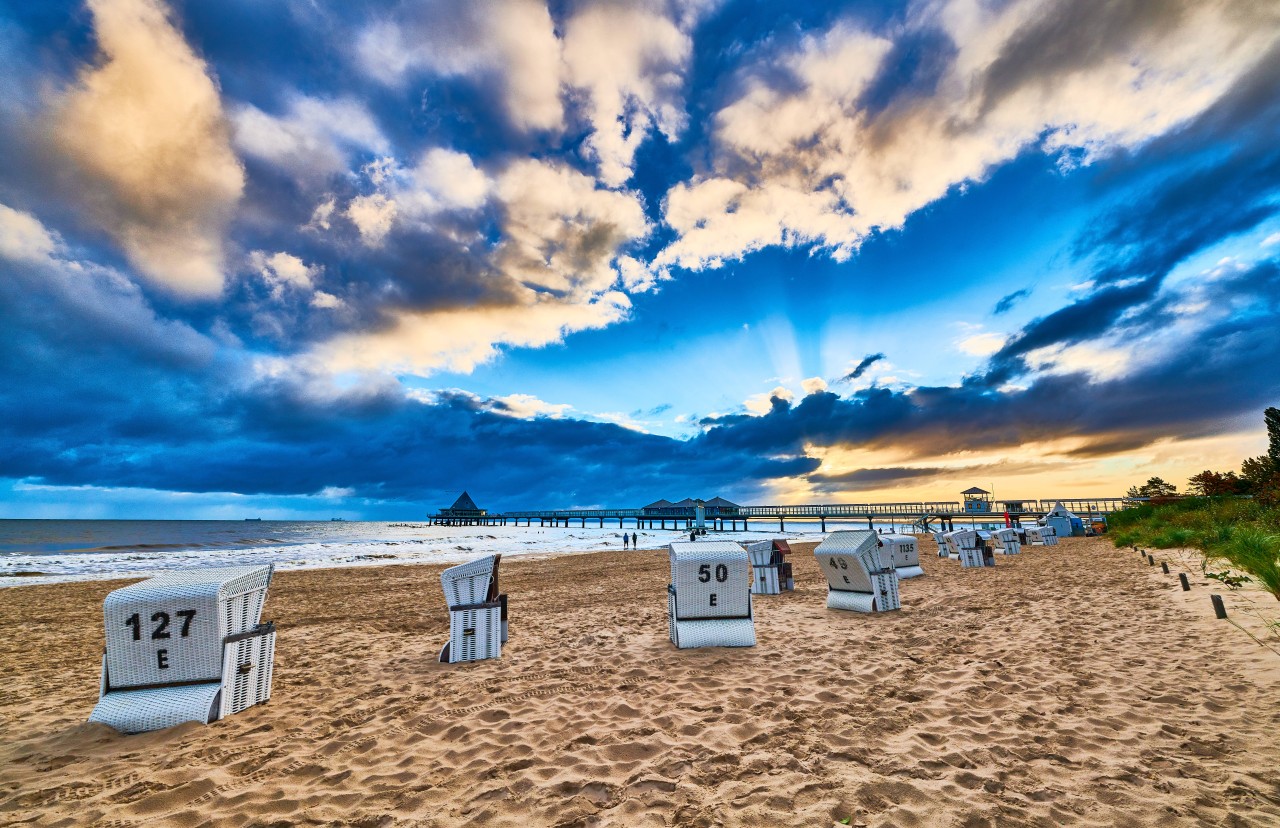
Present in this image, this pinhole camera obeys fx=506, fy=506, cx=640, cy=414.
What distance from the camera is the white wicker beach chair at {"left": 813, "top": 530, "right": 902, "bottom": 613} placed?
9227 millimetres

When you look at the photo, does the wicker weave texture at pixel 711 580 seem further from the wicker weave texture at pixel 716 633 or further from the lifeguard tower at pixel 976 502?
the lifeguard tower at pixel 976 502

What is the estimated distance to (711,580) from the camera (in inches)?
274

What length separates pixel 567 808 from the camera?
10.8ft

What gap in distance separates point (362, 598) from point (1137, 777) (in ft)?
48.9

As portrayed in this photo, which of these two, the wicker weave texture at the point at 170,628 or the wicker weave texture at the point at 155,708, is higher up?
the wicker weave texture at the point at 170,628

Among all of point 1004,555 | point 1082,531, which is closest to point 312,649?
point 1004,555

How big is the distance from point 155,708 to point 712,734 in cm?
507

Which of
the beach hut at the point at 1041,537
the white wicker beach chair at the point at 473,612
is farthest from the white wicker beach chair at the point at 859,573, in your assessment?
the beach hut at the point at 1041,537

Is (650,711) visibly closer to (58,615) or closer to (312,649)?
(312,649)

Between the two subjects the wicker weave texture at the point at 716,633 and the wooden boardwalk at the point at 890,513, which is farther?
the wooden boardwalk at the point at 890,513

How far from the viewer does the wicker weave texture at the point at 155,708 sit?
4602 millimetres

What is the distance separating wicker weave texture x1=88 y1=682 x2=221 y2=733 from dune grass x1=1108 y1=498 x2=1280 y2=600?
439 inches

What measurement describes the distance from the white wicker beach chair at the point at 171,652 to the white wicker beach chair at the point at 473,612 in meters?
2.28

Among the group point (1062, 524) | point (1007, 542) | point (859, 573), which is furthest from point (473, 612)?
point (1062, 524)
